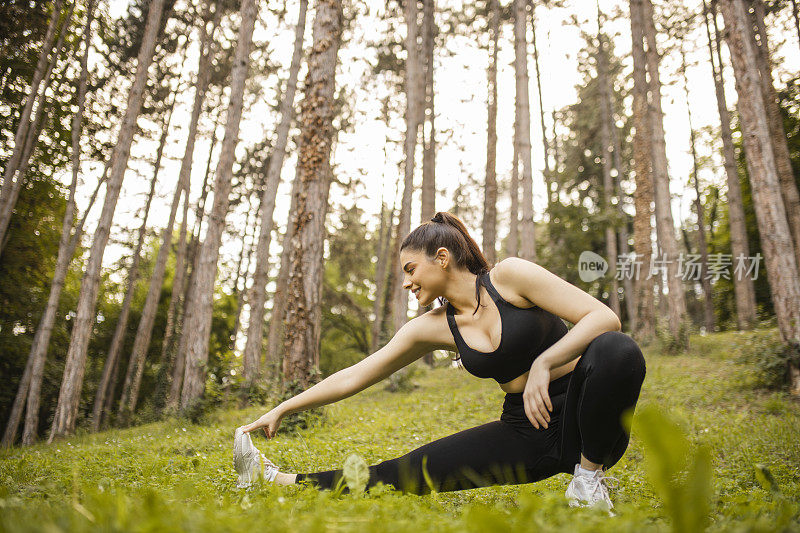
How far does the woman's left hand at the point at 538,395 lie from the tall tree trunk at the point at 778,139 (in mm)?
12794

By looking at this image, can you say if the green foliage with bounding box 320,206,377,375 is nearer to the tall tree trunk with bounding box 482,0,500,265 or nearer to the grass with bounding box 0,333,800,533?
the tall tree trunk with bounding box 482,0,500,265

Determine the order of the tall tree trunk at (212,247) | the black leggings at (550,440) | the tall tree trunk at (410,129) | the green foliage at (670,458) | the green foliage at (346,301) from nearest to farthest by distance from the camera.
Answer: the green foliage at (670,458), the black leggings at (550,440), the tall tree trunk at (212,247), the tall tree trunk at (410,129), the green foliage at (346,301)

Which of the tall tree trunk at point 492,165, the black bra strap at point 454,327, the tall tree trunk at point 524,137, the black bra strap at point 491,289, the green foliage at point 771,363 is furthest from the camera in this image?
the tall tree trunk at point 492,165

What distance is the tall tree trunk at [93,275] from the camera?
1094 cm

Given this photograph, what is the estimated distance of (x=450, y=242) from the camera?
114 inches

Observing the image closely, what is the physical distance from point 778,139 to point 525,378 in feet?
47.6

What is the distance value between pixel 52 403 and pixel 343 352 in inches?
590

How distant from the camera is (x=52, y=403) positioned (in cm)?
1917

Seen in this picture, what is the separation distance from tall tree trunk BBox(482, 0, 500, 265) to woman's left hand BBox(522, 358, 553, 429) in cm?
1605

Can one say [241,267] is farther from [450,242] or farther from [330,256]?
[450,242]

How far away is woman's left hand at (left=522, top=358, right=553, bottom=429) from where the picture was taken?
2.47m

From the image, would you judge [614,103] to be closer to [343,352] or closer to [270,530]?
[343,352]

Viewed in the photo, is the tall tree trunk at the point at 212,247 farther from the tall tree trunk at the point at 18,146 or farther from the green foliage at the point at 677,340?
the green foliage at the point at 677,340

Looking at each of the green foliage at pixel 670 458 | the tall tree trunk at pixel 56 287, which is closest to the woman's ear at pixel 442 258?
the green foliage at pixel 670 458
